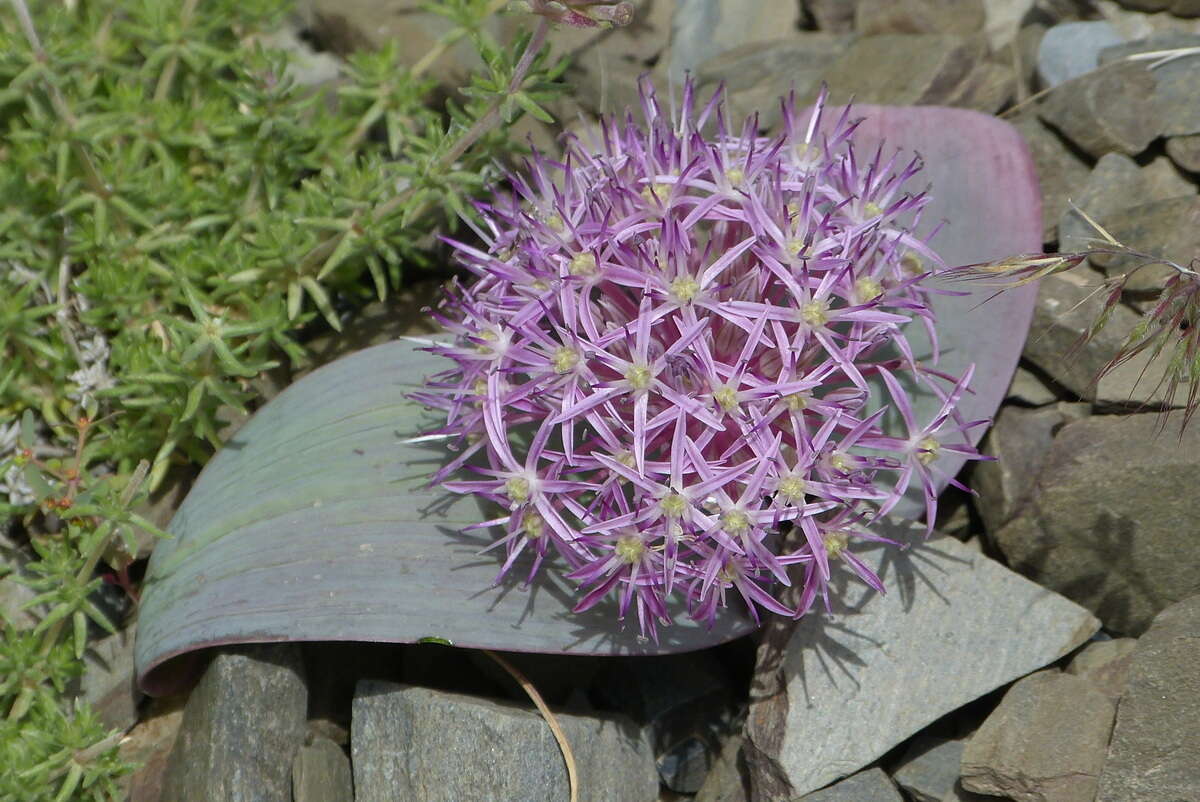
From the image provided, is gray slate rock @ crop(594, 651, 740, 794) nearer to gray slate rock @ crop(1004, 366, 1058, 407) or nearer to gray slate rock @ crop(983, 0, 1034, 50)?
gray slate rock @ crop(1004, 366, 1058, 407)

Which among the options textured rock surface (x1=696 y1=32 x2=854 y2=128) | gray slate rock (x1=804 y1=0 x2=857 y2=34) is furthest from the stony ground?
gray slate rock (x1=804 y1=0 x2=857 y2=34)

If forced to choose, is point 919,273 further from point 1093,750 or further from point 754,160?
point 1093,750

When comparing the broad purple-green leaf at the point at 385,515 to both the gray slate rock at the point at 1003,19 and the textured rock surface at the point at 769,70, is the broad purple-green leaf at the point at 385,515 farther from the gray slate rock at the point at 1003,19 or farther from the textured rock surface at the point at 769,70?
the gray slate rock at the point at 1003,19

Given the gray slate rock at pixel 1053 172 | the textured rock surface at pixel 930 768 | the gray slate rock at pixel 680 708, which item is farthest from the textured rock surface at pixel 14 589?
the gray slate rock at pixel 1053 172

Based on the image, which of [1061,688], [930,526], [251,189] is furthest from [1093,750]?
[251,189]

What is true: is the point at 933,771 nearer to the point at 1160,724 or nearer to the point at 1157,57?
the point at 1160,724

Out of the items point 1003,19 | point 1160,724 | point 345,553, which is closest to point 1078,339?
point 1160,724
